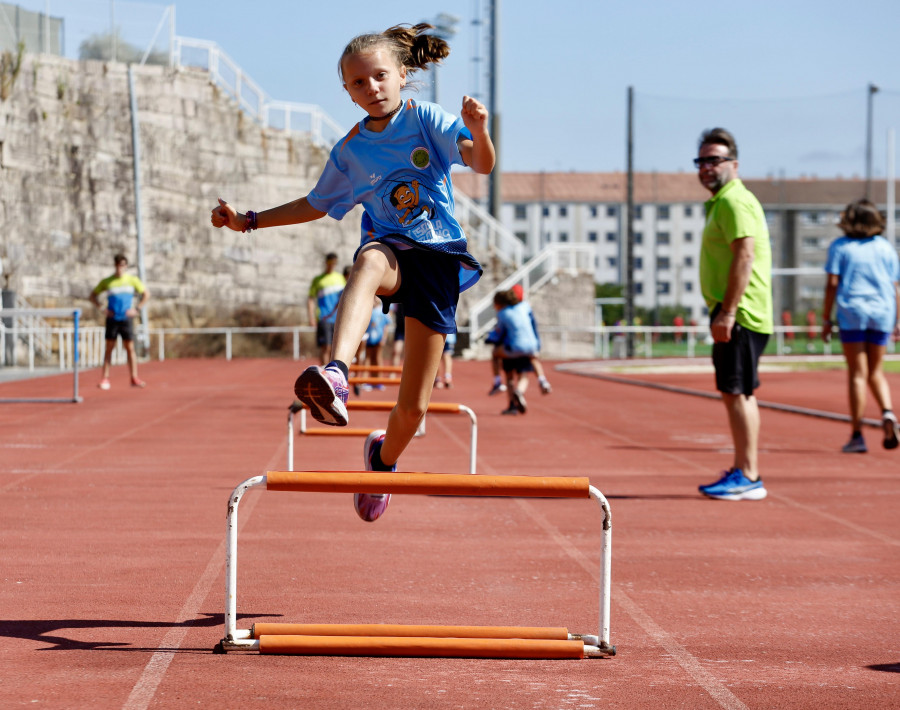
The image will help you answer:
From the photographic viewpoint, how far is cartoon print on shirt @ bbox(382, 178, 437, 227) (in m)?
4.30

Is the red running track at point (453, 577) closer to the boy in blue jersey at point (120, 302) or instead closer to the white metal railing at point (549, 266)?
the boy in blue jersey at point (120, 302)

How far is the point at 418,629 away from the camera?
368 cm

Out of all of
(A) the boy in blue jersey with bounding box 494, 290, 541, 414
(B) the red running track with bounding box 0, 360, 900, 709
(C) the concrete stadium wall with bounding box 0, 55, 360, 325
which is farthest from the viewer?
(C) the concrete stadium wall with bounding box 0, 55, 360, 325

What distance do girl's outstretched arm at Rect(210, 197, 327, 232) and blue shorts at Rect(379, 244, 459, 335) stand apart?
492 mm

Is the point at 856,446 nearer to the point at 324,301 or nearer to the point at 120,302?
the point at 324,301

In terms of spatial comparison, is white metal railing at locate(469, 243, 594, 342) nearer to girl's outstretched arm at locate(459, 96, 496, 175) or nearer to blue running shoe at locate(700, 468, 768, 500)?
blue running shoe at locate(700, 468, 768, 500)

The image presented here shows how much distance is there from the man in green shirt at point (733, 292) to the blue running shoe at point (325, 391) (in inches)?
150

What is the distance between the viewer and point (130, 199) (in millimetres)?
37344

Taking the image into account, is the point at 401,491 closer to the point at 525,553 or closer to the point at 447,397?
the point at 525,553

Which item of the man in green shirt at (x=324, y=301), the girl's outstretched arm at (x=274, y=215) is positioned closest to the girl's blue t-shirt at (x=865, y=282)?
the girl's outstretched arm at (x=274, y=215)

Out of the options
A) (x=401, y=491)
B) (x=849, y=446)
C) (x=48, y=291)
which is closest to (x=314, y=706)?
(x=401, y=491)

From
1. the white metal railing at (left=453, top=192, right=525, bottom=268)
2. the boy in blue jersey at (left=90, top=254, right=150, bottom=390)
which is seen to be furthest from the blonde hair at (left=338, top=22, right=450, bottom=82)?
the white metal railing at (left=453, top=192, right=525, bottom=268)

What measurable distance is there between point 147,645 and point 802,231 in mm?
118952

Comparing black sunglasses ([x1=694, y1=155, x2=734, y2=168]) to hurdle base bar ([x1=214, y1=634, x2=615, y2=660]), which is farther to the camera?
black sunglasses ([x1=694, y1=155, x2=734, y2=168])
